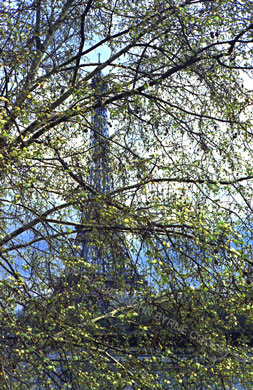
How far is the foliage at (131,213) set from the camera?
12.0 ft

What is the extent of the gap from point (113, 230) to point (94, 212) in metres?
0.27

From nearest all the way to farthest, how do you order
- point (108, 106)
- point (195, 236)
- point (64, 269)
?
point (195, 236)
point (64, 269)
point (108, 106)

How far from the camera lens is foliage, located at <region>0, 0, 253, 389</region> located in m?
3.64

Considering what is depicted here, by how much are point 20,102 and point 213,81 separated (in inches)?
85.6

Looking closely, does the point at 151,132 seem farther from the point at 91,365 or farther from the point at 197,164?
the point at 91,365

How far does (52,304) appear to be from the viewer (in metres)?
4.19

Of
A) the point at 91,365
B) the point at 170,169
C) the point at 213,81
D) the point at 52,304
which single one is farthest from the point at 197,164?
the point at 91,365

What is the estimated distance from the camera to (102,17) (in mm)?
5973

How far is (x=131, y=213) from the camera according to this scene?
11.6 feet

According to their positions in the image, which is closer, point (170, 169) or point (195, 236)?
point (195, 236)

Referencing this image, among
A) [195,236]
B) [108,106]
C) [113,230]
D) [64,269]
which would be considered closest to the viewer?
[195,236]

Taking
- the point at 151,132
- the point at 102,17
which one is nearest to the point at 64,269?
the point at 151,132

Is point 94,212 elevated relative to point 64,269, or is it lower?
elevated

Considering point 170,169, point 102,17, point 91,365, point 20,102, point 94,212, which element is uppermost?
point 102,17
